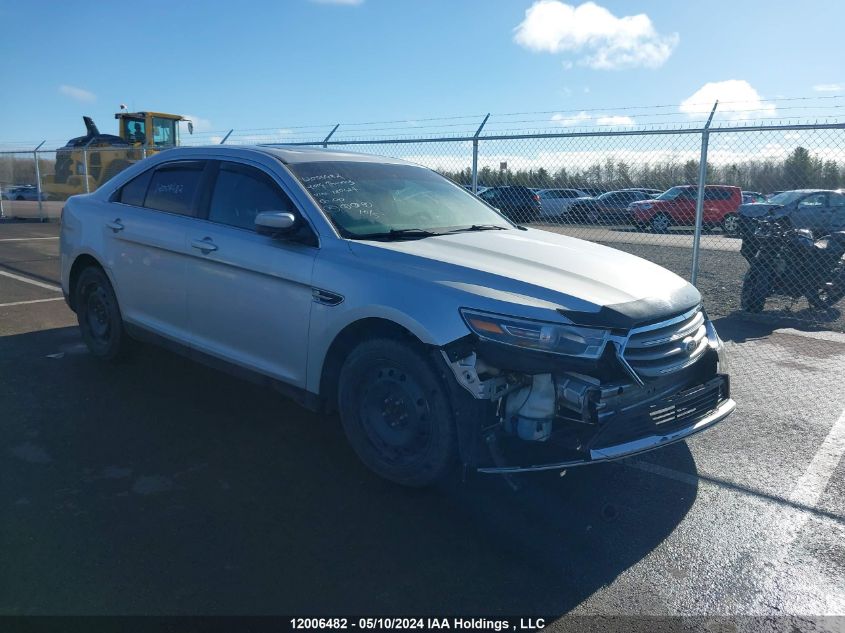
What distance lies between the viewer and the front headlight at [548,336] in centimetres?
323

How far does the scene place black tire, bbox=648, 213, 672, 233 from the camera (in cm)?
970

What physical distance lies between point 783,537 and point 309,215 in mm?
3021

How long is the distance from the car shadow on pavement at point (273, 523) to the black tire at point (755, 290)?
15.6ft

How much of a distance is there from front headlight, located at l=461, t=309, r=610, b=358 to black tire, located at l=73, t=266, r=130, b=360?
3.55 m

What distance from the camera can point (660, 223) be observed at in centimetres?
977

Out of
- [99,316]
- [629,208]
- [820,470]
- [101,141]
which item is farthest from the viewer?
[101,141]

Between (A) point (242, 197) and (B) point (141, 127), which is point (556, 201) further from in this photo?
(B) point (141, 127)

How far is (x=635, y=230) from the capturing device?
9570 millimetres

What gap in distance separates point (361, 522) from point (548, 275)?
1558 millimetres

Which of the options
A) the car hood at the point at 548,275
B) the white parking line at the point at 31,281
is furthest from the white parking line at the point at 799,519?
the white parking line at the point at 31,281

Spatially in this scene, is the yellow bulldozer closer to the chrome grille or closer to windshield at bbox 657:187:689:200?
windshield at bbox 657:187:689:200

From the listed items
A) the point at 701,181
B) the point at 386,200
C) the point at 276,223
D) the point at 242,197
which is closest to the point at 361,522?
the point at 276,223

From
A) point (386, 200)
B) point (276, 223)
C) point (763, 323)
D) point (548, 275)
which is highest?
point (386, 200)

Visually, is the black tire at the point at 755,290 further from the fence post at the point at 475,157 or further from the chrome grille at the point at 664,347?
the chrome grille at the point at 664,347
